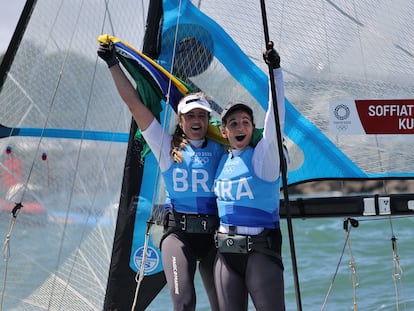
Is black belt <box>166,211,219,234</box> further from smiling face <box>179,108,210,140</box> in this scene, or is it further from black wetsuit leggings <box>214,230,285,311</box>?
smiling face <box>179,108,210,140</box>

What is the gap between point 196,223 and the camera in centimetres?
294

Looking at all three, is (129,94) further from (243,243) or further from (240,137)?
(243,243)

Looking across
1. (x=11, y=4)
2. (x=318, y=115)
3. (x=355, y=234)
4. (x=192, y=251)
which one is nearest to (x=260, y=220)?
(x=192, y=251)

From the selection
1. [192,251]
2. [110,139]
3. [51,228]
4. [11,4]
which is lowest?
[192,251]

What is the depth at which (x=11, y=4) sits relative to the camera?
13.4 ft

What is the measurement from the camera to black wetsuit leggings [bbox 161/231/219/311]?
286 cm

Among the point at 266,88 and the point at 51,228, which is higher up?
the point at 266,88

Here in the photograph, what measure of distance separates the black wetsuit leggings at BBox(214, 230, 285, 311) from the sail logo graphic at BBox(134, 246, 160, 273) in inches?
30.3

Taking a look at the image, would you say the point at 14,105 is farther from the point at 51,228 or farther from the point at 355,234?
the point at 355,234

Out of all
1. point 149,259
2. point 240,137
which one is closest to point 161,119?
point 149,259

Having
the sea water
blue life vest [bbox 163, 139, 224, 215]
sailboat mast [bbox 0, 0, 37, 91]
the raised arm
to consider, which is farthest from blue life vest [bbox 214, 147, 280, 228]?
sailboat mast [bbox 0, 0, 37, 91]

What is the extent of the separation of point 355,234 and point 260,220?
22.8ft

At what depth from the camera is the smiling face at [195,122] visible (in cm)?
299

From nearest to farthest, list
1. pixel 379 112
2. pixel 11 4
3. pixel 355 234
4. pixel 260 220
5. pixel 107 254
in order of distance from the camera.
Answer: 1. pixel 260 220
2. pixel 379 112
3. pixel 107 254
4. pixel 11 4
5. pixel 355 234
